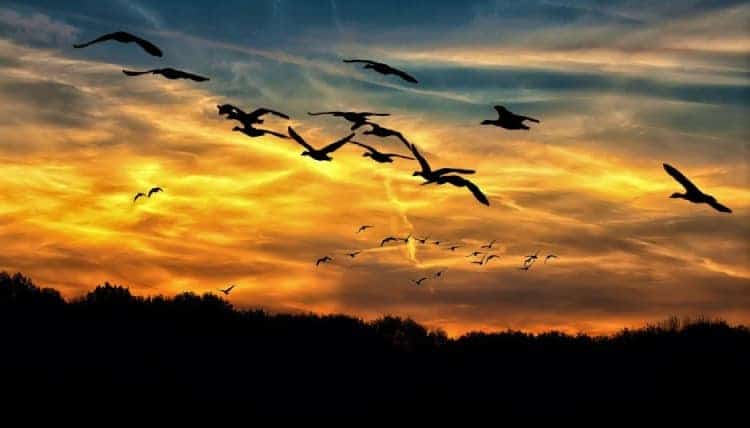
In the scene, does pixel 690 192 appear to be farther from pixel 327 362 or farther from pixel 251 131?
pixel 327 362

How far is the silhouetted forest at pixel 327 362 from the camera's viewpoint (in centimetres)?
5547

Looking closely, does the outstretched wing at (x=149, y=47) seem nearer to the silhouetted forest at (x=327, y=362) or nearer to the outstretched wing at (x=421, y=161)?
the outstretched wing at (x=421, y=161)

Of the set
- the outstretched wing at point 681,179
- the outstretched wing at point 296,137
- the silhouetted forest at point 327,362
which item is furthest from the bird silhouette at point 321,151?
the silhouetted forest at point 327,362

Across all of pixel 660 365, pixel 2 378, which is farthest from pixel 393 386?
pixel 2 378

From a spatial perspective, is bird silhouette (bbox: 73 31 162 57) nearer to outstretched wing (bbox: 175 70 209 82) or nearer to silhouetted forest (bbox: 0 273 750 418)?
outstretched wing (bbox: 175 70 209 82)

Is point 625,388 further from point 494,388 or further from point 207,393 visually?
point 207,393

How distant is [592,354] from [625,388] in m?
8.50

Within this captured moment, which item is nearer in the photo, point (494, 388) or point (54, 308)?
point (494, 388)

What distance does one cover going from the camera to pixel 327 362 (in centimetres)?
6675

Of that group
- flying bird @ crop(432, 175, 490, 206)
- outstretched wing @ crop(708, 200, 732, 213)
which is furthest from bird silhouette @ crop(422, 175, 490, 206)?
outstretched wing @ crop(708, 200, 732, 213)

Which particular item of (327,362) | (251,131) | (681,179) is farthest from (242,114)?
(327,362)

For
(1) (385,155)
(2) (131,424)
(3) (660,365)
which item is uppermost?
(1) (385,155)

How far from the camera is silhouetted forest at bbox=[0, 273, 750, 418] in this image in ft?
182

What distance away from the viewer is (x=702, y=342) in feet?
207
